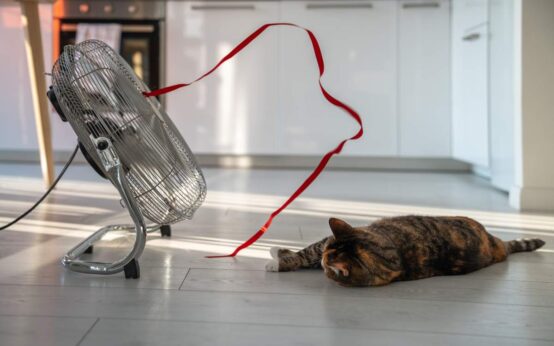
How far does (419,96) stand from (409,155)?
15.2 inches

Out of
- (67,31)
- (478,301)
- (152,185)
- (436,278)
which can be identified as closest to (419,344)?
(478,301)

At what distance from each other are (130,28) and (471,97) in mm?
2176

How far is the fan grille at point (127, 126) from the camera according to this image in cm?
134

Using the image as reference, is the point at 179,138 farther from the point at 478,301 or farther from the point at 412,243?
the point at 478,301

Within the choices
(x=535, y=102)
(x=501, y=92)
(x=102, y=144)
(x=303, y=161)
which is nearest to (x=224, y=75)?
(x=303, y=161)

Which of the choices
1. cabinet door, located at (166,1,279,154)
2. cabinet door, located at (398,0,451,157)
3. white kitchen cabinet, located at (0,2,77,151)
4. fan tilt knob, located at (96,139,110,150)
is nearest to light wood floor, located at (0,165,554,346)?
fan tilt knob, located at (96,139,110,150)

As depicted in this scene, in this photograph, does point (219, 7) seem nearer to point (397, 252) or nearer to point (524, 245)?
point (524, 245)

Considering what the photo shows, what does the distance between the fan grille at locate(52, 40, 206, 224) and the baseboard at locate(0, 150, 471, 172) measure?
2823 mm

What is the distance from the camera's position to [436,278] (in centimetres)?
141

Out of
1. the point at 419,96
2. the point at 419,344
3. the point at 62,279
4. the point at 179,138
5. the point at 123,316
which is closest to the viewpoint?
the point at 419,344

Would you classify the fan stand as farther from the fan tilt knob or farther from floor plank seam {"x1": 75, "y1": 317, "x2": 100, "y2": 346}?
floor plank seam {"x1": 75, "y1": 317, "x2": 100, "y2": 346}

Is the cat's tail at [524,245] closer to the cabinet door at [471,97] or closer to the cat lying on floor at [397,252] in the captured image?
the cat lying on floor at [397,252]

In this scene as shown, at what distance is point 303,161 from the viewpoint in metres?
4.38

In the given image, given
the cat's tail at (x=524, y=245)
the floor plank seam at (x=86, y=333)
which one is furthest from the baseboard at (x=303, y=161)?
the floor plank seam at (x=86, y=333)
